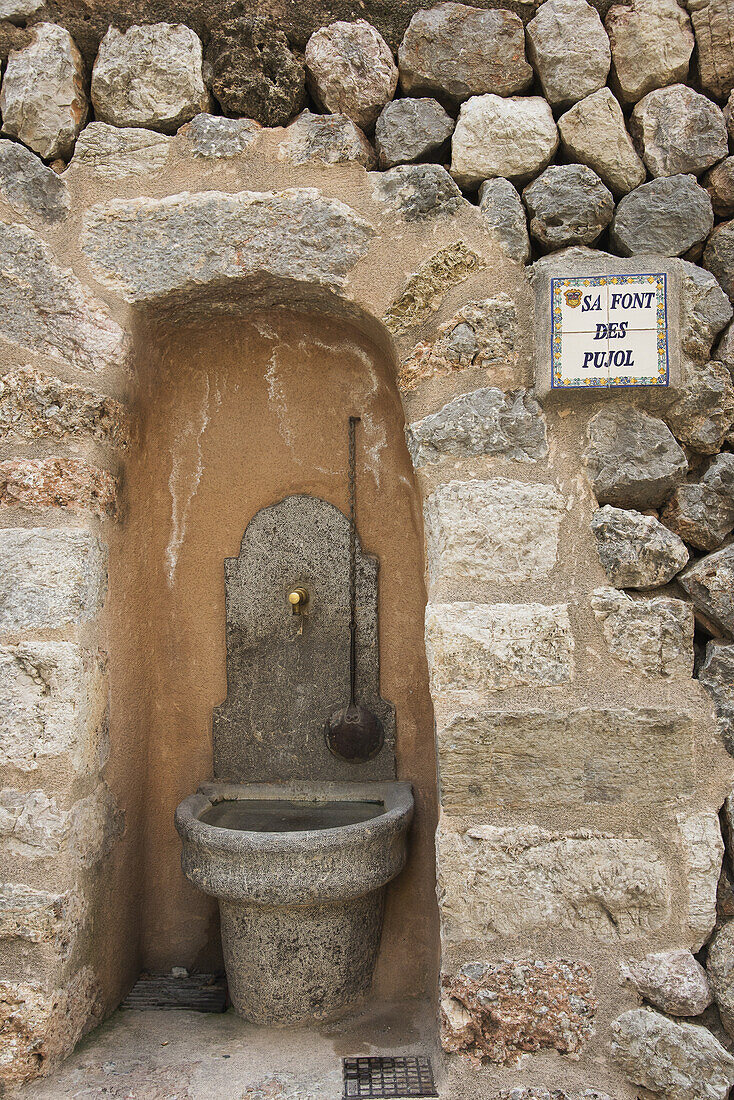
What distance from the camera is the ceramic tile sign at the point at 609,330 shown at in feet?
6.36

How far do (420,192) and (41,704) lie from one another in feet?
5.50

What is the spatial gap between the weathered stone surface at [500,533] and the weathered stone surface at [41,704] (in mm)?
990

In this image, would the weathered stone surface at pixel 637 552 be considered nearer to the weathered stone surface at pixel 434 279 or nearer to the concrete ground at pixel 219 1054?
the weathered stone surface at pixel 434 279

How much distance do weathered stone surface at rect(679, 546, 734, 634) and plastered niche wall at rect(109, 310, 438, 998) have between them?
32.2 inches

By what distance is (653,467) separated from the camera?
1940 mm

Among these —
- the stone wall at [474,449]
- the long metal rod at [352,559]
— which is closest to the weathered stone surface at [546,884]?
the stone wall at [474,449]

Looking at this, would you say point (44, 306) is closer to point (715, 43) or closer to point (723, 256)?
point (723, 256)

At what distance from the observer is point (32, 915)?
192cm

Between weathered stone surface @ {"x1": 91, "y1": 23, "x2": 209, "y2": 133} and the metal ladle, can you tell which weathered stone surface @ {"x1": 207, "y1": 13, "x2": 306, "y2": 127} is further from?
the metal ladle

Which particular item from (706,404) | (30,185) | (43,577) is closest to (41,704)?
(43,577)

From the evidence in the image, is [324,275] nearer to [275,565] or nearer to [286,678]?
[275,565]

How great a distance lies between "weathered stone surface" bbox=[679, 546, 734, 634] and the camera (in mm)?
1882

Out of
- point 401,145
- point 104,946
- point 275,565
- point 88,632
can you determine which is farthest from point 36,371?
point 104,946

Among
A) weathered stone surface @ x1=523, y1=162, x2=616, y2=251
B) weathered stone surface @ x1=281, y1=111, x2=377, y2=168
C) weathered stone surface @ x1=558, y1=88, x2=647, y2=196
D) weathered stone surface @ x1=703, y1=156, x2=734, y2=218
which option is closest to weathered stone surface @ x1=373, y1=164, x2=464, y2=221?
weathered stone surface @ x1=281, y1=111, x2=377, y2=168
